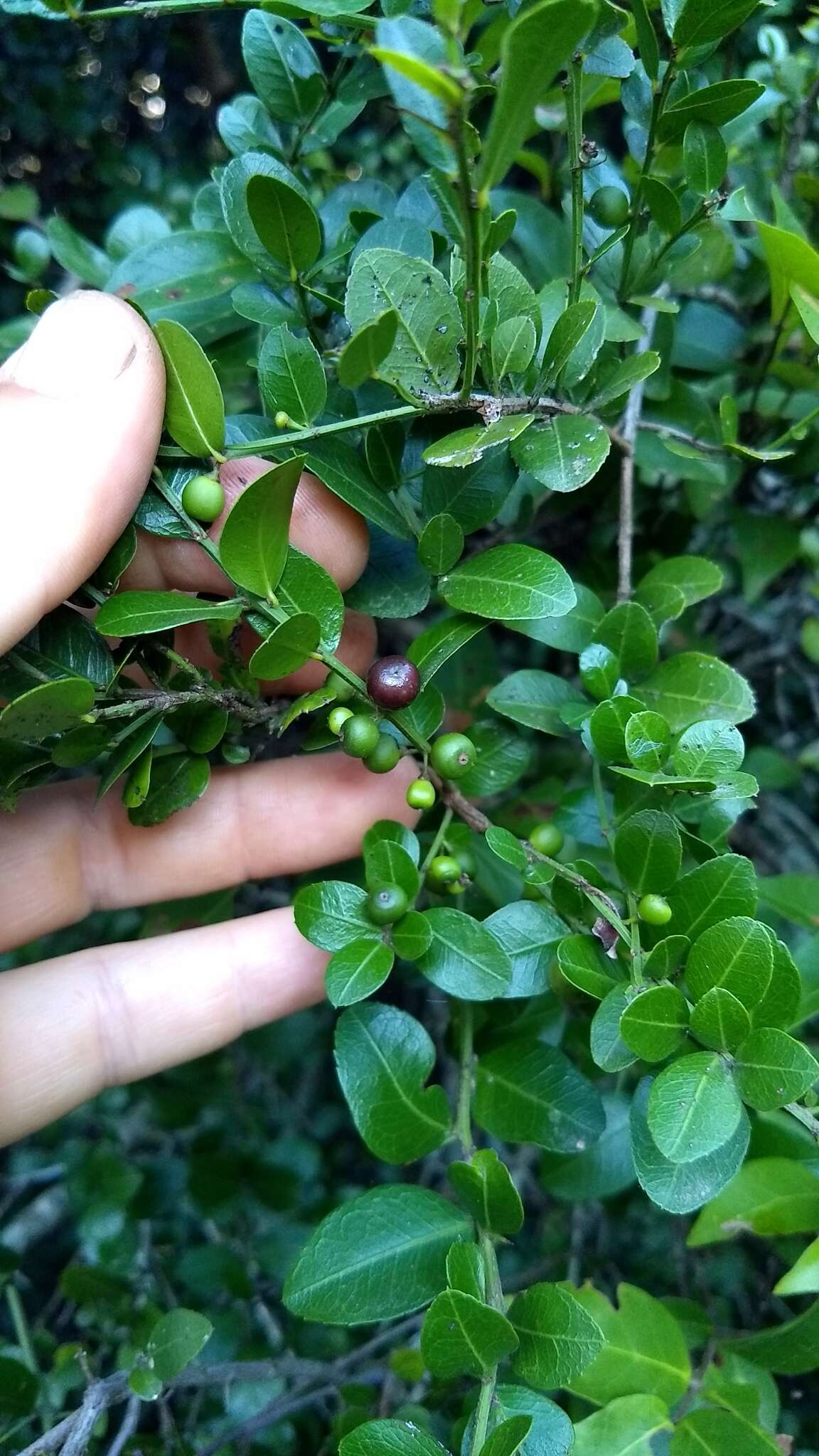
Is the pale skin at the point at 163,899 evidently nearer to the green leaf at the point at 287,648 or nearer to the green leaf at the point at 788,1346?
the green leaf at the point at 287,648

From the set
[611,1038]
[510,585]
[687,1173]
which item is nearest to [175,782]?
[510,585]

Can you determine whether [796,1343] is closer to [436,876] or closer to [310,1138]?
[436,876]

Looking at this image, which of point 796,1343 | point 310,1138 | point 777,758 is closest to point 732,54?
point 777,758

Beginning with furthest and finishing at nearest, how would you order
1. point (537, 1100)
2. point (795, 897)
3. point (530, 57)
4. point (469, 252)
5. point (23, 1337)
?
point (23, 1337) < point (795, 897) < point (537, 1100) < point (469, 252) < point (530, 57)

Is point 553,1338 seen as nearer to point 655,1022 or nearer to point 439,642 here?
point 655,1022

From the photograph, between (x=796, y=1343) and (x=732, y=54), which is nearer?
(x=796, y=1343)

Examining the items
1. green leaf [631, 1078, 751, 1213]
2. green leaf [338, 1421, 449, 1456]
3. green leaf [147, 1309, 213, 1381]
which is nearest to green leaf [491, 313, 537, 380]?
green leaf [631, 1078, 751, 1213]
